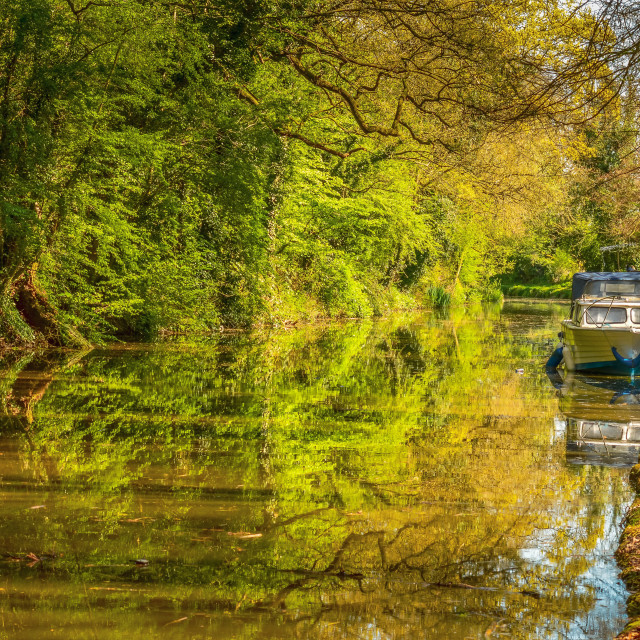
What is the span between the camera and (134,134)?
1889cm

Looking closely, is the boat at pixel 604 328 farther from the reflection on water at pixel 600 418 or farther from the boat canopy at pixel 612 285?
the reflection on water at pixel 600 418

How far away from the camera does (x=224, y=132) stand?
72.1 ft

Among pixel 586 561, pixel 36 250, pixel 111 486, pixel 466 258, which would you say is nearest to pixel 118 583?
pixel 111 486

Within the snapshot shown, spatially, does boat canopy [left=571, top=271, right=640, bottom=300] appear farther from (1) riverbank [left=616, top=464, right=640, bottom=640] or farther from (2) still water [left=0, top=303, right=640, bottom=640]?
(1) riverbank [left=616, top=464, right=640, bottom=640]

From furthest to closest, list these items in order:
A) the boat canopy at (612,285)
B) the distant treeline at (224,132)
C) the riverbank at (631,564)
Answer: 1. the boat canopy at (612,285)
2. the distant treeline at (224,132)
3. the riverbank at (631,564)

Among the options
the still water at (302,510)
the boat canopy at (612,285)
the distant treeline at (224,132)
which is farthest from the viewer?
the boat canopy at (612,285)

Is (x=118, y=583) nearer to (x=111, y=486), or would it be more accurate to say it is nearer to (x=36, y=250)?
(x=111, y=486)

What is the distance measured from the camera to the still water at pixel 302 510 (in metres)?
4.90

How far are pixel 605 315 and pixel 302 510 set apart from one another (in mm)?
15039

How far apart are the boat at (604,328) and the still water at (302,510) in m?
4.09

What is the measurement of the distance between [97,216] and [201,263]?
4.41m

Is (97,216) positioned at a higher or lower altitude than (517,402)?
higher

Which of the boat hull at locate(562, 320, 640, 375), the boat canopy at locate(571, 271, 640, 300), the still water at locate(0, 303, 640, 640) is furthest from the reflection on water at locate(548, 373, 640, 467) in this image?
the boat canopy at locate(571, 271, 640, 300)

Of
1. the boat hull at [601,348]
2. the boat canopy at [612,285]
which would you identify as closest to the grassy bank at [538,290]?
the boat canopy at [612,285]
